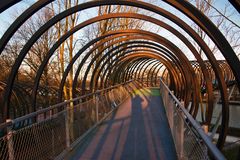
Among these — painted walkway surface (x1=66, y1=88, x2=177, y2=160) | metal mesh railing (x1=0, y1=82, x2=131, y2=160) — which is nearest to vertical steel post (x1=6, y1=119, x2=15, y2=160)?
metal mesh railing (x1=0, y1=82, x2=131, y2=160)

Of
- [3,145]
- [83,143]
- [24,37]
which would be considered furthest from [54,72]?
[3,145]

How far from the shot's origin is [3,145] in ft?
12.3

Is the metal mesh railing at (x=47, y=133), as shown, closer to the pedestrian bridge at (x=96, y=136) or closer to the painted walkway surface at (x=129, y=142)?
the pedestrian bridge at (x=96, y=136)

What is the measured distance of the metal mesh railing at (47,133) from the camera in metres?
3.91

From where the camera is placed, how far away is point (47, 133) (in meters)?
5.09

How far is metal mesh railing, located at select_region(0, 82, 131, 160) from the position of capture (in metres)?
3.91

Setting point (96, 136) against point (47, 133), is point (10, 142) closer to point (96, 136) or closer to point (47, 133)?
point (47, 133)

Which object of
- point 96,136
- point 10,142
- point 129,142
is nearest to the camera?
point 10,142

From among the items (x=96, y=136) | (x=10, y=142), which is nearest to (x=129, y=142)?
(x=96, y=136)

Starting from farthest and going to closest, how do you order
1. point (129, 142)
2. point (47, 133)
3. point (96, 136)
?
point (96, 136) < point (129, 142) < point (47, 133)

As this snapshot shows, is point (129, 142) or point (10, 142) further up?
point (10, 142)

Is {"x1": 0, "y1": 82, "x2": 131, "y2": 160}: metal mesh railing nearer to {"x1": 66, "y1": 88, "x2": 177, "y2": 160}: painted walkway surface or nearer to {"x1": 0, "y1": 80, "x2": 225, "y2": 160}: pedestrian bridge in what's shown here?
{"x1": 0, "y1": 80, "x2": 225, "y2": 160}: pedestrian bridge

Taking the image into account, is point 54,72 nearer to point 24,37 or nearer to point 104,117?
point 24,37

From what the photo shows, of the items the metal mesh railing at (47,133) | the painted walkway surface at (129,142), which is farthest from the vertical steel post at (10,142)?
the painted walkway surface at (129,142)
